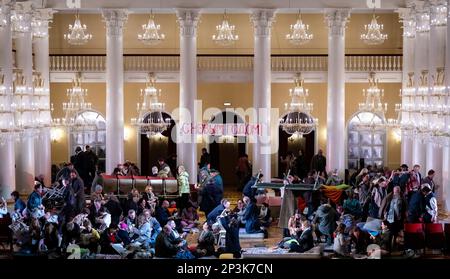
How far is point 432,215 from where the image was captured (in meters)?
22.6

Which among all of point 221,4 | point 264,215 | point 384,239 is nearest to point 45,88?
point 221,4

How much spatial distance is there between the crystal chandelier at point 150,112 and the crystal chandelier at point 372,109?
7000mm

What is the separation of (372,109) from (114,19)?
963 cm

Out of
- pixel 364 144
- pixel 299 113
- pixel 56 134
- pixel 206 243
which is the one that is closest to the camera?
pixel 206 243

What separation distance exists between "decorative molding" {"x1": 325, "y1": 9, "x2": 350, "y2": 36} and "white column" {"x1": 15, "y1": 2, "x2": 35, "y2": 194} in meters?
9.72

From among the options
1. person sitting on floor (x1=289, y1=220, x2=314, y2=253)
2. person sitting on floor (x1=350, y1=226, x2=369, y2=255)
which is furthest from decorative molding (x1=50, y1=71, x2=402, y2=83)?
person sitting on floor (x1=350, y1=226, x2=369, y2=255)

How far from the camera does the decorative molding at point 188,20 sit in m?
31.8

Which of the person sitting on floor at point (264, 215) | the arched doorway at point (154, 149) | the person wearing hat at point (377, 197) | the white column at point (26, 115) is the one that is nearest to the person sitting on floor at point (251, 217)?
the person sitting on floor at point (264, 215)

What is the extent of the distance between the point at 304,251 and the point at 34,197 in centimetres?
671

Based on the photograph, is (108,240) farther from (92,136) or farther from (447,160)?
(92,136)

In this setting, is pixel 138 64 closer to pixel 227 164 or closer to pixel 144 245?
pixel 227 164

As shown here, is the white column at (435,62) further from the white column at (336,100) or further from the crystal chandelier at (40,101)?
the crystal chandelier at (40,101)

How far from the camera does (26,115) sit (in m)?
28.9

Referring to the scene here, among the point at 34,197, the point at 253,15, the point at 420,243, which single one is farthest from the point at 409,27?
the point at 34,197
